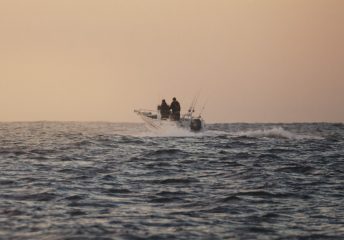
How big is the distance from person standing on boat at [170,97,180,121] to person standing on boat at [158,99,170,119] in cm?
87

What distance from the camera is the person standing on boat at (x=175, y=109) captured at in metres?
45.7

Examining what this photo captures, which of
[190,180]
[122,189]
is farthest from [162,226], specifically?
[190,180]

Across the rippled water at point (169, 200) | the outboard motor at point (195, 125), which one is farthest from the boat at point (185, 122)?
the rippled water at point (169, 200)

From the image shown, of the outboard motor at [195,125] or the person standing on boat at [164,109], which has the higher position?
the person standing on boat at [164,109]

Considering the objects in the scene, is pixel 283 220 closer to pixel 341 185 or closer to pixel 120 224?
pixel 120 224

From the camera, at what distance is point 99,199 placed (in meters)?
13.5

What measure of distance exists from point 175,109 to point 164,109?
5.12ft

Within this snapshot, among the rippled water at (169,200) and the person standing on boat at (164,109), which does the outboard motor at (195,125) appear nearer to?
the person standing on boat at (164,109)

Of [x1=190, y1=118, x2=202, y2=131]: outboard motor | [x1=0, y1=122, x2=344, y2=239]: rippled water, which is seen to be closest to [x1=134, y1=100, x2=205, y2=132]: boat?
[x1=190, y1=118, x2=202, y2=131]: outboard motor

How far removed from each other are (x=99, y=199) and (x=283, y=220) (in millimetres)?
4433

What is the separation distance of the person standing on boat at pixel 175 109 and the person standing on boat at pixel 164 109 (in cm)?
87

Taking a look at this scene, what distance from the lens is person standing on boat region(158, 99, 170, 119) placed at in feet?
153

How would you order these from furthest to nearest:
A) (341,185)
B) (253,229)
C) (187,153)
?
(187,153)
(341,185)
(253,229)

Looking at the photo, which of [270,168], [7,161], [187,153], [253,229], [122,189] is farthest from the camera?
[187,153]
